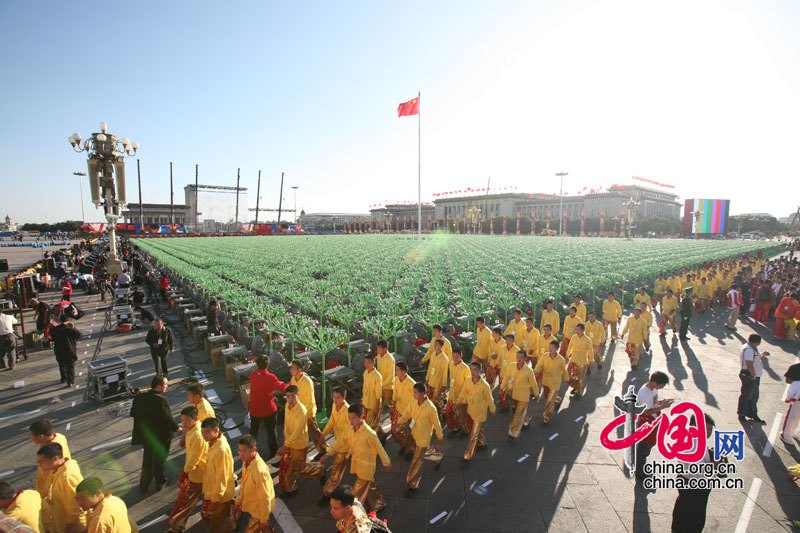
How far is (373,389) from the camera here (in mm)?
6477

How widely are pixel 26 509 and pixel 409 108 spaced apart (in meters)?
48.6

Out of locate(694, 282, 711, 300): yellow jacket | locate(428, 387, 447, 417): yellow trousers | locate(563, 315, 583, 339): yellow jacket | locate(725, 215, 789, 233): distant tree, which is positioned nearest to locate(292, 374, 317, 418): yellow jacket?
locate(428, 387, 447, 417): yellow trousers

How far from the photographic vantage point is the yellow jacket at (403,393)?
6.32 meters

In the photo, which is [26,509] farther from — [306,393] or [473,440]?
[473,440]

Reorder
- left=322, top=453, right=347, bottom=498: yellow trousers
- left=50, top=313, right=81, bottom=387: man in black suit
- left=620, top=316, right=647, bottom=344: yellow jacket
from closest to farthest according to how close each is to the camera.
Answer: left=322, top=453, right=347, bottom=498: yellow trousers < left=50, top=313, right=81, bottom=387: man in black suit < left=620, top=316, right=647, bottom=344: yellow jacket

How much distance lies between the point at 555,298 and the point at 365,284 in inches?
338

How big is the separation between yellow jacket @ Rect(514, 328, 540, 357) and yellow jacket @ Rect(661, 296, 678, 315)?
23.4 feet

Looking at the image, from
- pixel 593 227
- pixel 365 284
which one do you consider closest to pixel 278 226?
pixel 593 227

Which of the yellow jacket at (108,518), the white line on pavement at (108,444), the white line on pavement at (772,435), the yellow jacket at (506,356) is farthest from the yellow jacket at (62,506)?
the white line on pavement at (772,435)

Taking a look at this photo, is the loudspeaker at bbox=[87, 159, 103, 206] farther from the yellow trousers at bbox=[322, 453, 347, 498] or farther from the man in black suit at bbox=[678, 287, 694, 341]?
the man in black suit at bbox=[678, 287, 694, 341]

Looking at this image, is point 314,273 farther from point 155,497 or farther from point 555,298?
point 155,497

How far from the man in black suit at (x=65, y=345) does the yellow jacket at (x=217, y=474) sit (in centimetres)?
716

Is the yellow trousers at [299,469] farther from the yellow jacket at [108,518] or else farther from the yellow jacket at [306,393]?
the yellow jacket at [108,518]

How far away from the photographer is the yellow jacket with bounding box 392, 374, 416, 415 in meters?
6.32
